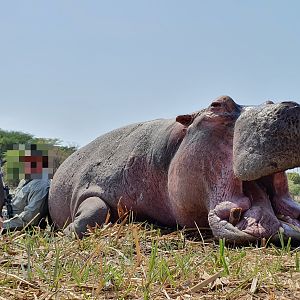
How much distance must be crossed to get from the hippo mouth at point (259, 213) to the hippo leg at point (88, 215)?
87 cm

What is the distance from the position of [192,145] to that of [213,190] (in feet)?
0.96

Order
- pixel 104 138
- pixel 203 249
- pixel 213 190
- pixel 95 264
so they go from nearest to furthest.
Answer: pixel 95 264, pixel 203 249, pixel 213 190, pixel 104 138

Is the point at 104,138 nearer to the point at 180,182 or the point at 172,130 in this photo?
the point at 172,130

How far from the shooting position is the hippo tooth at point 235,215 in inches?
110

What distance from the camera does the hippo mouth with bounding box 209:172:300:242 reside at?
2656 mm

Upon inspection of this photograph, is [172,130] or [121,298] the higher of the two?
[172,130]

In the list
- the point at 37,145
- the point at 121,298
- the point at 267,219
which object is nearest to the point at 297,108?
the point at 267,219

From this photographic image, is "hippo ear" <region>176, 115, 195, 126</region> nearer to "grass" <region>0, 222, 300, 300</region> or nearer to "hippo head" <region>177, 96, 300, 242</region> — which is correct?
"hippo head" <region>177, 96, 300, 242</region>

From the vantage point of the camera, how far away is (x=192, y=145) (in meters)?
3.15

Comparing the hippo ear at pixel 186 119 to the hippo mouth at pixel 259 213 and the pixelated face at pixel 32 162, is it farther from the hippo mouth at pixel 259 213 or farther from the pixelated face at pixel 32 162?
the pixelated face at pixel 32 162

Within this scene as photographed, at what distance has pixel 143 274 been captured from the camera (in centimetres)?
193

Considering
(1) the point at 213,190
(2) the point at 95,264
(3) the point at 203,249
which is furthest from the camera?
(1) the point at 213,190

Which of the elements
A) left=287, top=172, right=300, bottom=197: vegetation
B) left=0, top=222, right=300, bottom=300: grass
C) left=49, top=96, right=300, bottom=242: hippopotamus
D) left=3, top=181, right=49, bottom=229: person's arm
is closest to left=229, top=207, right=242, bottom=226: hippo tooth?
left=49, top=96, right=300, bottom=242: hippopotamus

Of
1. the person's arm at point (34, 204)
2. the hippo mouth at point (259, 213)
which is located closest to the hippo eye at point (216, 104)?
the hippo mouth at point (259, 213)
